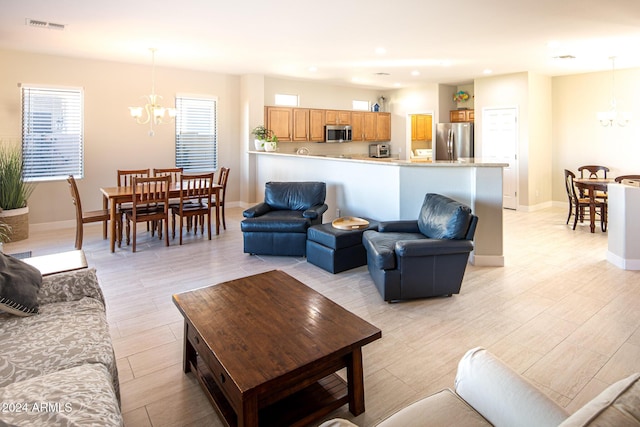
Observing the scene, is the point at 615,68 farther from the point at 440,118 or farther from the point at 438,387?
the point at 438,387

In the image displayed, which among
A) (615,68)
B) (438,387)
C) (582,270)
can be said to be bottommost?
(438,387)

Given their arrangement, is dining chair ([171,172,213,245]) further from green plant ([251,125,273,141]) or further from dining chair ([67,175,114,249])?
green plant ([251,125,273,141])

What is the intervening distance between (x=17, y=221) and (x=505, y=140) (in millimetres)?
8733

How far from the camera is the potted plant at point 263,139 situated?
773 cm

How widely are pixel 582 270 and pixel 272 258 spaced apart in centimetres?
352

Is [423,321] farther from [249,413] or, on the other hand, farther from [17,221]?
[17,221]

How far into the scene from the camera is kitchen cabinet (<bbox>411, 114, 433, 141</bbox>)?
1025 cm

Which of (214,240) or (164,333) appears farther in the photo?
(214,240)

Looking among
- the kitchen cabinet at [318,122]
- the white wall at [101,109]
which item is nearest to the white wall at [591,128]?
the kitchen cabinet at [318,122]

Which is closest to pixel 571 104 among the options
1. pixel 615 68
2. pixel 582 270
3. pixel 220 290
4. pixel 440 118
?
pixel 615 68

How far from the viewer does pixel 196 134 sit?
25.9 feet

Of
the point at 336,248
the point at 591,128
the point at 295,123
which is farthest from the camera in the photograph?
the point at 295,123

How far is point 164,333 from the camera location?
Answer: 296cm

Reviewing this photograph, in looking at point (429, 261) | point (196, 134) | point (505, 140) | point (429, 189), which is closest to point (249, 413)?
point (429, 261)
